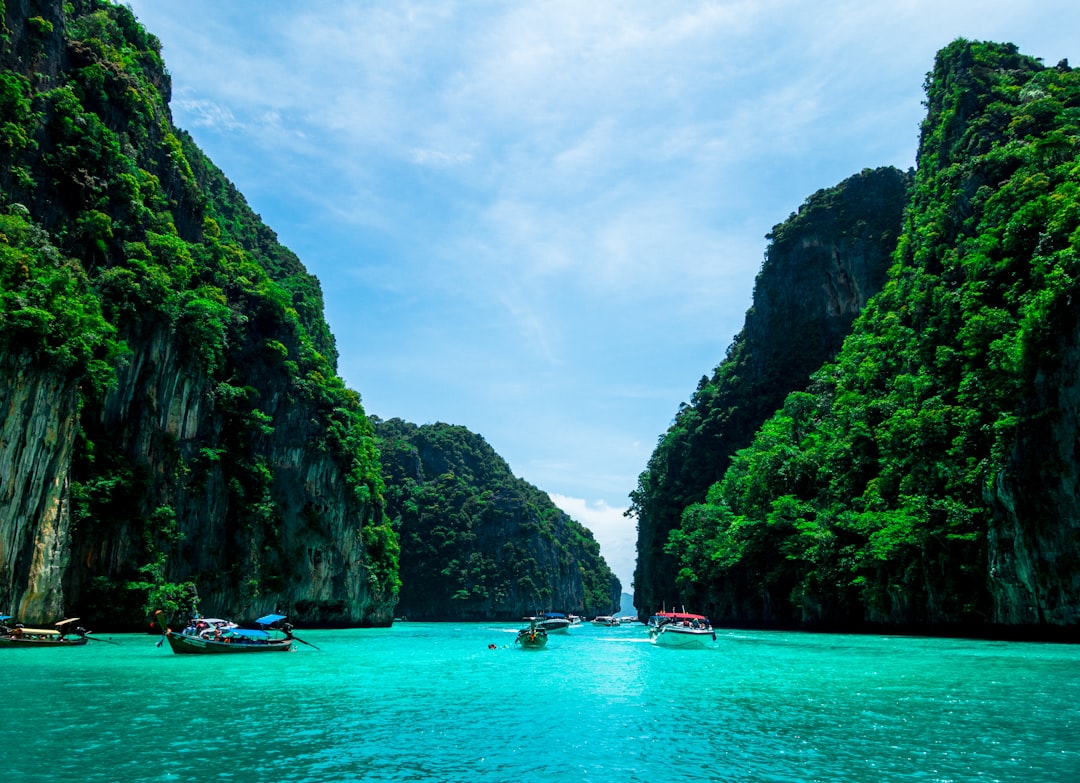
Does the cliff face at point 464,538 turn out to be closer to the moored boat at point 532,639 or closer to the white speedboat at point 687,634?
the moored boat at point 532,639

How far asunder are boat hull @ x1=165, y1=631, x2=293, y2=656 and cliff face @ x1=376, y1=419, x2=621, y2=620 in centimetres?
9034

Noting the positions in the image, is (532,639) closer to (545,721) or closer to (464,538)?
(545,721)

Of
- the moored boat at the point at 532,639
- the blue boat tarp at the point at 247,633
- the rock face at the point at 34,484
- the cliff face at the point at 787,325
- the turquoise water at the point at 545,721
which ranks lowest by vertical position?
the moored boat at the point at 532,639

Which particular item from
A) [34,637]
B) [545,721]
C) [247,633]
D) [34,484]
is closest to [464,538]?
[247,633]

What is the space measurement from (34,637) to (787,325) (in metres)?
80.3

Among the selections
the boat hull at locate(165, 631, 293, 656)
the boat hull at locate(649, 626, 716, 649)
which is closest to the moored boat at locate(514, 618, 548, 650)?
the boat hull at locate(649, 626, 716, 649)

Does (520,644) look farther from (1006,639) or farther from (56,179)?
(56,179)

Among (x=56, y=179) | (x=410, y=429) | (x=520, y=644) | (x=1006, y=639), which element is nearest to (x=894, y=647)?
(x=1006, y=639)

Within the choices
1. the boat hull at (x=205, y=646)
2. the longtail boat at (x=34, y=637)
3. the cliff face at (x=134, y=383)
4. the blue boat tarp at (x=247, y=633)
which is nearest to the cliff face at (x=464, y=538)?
the cliff face at (x=134, y=383)

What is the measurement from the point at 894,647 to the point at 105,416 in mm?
43531

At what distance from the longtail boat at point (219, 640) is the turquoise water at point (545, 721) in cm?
319

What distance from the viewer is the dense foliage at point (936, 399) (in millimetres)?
33812

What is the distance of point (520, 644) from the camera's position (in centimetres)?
4081

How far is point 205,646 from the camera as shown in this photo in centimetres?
2909
